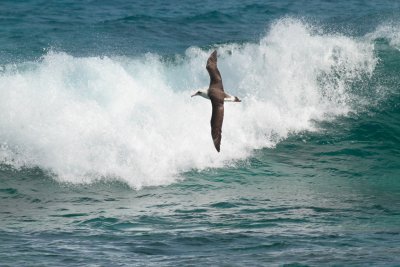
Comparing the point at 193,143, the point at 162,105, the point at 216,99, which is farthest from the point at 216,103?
the point at 162,105

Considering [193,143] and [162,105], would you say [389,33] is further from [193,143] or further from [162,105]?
[193,143]

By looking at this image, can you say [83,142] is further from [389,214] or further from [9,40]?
[9,40]

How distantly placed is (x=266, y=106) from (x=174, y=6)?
11681mm

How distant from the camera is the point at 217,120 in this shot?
14.1 m

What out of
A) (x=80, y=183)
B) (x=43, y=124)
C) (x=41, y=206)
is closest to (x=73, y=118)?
(x=43, y=124)

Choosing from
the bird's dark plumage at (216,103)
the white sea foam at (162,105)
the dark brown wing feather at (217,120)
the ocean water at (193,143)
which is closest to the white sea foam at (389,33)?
the ocean water at (193,143)

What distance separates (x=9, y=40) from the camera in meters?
25.8

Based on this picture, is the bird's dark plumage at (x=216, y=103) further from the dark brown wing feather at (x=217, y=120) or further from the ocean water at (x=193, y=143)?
the ocean water at (x=193, y=143)

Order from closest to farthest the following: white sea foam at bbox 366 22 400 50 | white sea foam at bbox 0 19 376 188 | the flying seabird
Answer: the flying seabird
white sea foam at bbox 0 19 376 188
white sea foam at bbox 366 22 400 50

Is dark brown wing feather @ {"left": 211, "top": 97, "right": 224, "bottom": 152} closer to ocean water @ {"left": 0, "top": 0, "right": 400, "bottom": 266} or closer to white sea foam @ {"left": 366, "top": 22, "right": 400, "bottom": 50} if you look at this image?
ocean water @ {"left": 0, "top": 0, "right": 400, "bottom": 266}

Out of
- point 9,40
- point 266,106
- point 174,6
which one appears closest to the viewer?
→ point 266,106

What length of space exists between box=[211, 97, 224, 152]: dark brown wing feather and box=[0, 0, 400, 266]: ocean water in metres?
1.54

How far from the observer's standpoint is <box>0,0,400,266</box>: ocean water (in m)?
13.5

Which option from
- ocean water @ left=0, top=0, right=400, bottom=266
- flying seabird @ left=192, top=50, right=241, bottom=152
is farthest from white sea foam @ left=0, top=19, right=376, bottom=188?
flying seabird @ left=192, top=50, right=241, bottom=152
